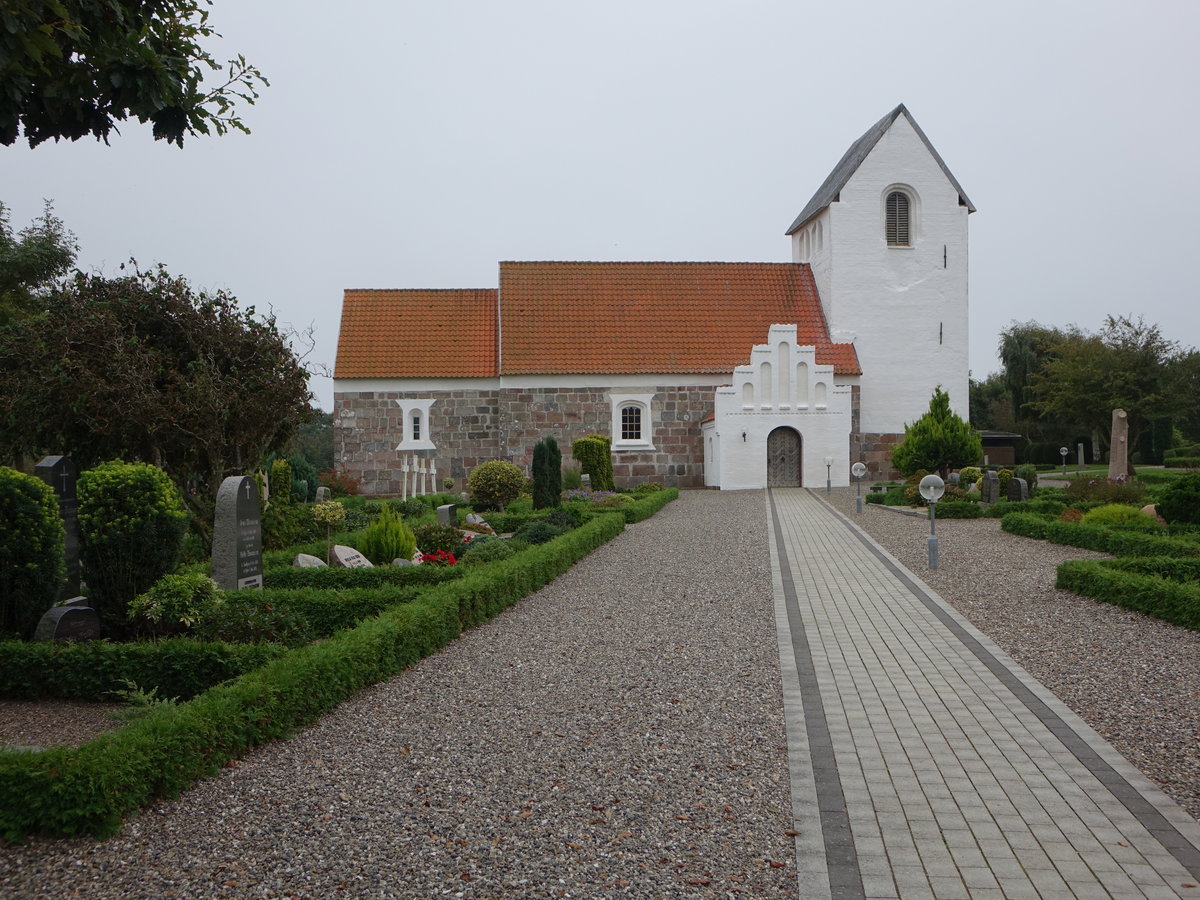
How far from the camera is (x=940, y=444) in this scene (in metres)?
23.3

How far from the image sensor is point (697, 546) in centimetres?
1410

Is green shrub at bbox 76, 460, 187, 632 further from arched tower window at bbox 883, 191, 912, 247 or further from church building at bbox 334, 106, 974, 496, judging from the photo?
arched tower window at bbox 883, 191, 912, 247

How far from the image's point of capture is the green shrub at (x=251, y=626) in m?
7.08

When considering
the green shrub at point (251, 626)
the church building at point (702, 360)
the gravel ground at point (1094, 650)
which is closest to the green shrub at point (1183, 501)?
the gravel ground at point (1094, 650)

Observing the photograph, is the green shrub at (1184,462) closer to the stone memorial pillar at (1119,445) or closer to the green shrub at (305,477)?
the stone memorial pillar at (1119,445)

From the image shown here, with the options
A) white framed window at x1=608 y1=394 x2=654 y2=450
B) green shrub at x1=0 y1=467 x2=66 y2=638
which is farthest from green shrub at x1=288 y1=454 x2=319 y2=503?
green shrub at x1=0 y1=467 x2=66 y2=638

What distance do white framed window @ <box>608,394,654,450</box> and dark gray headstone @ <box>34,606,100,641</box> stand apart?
70.7 feet

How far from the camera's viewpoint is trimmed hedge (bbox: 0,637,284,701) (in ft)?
19.8

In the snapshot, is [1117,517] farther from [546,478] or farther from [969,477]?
[546,478]

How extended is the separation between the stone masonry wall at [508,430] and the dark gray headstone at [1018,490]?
10.1m

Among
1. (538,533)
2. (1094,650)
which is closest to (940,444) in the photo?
(538,533)

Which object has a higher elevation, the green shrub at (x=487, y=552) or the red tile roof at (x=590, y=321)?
the red tile roof at (x=590, y=321)

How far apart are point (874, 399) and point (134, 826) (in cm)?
2716


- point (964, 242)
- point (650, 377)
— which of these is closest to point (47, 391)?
point (650, 377)
